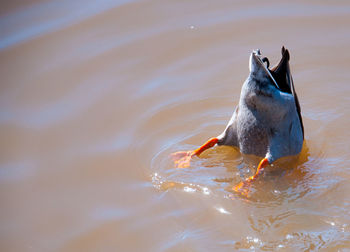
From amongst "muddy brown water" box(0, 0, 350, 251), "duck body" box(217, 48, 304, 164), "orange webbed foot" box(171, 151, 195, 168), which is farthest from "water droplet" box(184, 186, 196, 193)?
"duck body" box(217, 48, 304, 164)

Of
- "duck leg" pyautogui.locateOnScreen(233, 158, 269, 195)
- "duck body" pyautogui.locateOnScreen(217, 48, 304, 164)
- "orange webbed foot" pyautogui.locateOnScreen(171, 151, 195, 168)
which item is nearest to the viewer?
"duck body" pyautogui.locateOnScreen(217, 48, 304, 164)

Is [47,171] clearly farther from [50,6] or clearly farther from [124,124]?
[50,6]

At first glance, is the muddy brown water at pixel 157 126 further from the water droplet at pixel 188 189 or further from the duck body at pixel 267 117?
the duck body at pixel 267 117

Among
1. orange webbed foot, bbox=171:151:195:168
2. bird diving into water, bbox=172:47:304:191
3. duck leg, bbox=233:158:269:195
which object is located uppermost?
bird diving into water, bbox=172:47:304:191

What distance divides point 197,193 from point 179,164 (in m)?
0.42

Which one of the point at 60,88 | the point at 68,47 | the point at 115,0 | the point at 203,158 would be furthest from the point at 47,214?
the point at 115,0

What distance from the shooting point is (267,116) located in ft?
13.5

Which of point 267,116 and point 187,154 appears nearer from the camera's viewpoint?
point 267,116

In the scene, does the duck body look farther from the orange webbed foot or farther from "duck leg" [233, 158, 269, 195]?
the orange webbed foot

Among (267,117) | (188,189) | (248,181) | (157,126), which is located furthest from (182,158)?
(267,117)

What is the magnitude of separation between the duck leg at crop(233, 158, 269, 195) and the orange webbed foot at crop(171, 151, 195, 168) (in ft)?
1.80

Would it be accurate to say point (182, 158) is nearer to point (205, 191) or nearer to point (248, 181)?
point (205, 191)

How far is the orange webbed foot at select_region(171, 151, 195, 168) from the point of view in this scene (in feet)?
14.5

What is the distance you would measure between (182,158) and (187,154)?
0.07 m
